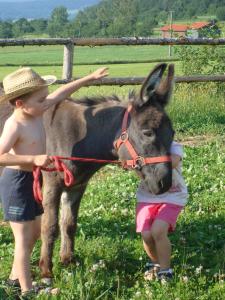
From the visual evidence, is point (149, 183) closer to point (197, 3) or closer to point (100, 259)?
point (100, 259)

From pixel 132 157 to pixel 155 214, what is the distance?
553 mm

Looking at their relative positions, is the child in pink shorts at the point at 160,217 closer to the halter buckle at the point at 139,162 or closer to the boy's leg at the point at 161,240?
the boy's leg at the point at 161,240

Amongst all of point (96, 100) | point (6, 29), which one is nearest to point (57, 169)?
point (96, 100)

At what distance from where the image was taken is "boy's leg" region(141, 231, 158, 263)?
15.1 feet

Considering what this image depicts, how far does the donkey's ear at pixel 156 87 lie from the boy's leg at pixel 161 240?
0.96m

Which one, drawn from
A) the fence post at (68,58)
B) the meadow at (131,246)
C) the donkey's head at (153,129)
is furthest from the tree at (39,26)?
the donkey's head at (153,129)

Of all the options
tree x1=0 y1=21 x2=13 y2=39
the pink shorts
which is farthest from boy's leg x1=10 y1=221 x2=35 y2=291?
tree x1=0 y1=21 x2=13 y2=39

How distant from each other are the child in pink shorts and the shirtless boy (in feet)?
2.90

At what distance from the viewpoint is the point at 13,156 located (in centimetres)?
392

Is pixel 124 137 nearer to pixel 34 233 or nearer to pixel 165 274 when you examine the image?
pixel 34 233

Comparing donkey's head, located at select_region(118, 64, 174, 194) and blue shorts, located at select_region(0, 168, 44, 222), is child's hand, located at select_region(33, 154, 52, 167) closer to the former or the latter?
blue shorts, located at select_region(0, 168, 44, 222)

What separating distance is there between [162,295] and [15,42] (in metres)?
6.60

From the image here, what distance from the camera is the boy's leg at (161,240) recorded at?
4.54 meters

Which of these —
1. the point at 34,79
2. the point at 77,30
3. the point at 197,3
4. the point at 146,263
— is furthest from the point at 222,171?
the point at 197,3
